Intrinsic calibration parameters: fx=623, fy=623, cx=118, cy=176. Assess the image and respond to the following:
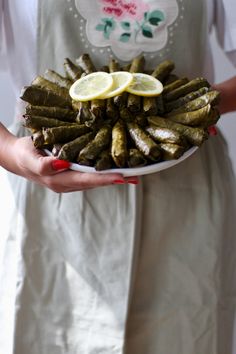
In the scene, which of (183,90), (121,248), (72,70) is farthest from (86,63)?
(121,248)

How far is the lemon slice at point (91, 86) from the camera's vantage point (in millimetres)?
677

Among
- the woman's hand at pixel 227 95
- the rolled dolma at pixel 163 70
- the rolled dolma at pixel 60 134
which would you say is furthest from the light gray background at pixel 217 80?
the rolled dolma at pixel 60 134

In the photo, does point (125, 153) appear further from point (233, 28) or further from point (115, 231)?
point (233, 28)

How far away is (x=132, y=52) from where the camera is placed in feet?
2.62

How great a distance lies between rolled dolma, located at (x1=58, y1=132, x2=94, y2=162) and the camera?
0.66 metres

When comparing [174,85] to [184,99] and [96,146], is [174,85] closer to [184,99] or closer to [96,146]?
[184,99]

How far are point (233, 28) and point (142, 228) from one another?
11.5 inches

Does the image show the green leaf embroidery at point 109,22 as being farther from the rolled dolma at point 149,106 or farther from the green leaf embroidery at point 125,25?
the rolled dolma at point 149,106

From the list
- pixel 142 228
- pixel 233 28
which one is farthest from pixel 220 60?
pixel 142 228

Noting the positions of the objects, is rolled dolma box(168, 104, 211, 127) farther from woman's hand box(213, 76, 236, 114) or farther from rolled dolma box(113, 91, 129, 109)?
woman's hand box(213, 76, 236, 114)

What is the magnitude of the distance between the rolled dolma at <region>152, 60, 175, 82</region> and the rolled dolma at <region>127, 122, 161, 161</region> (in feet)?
0.32

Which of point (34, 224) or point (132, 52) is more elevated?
point (132, 52)

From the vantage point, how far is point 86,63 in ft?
2.47

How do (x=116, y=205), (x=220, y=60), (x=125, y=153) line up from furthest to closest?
(x=220, y=60) → (x=116, y=205) → (x=125, y=153)
